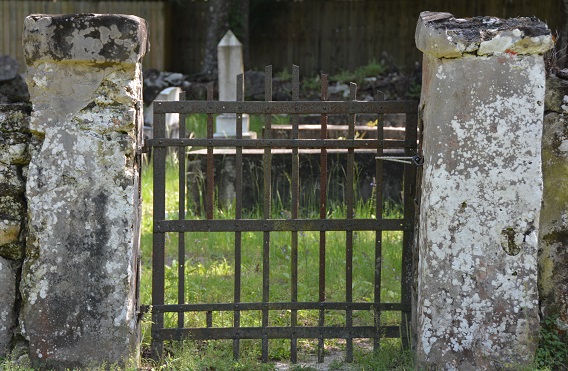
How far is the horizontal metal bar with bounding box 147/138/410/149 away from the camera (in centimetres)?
406

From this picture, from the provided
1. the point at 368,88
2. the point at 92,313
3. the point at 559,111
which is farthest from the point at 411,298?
the point at 368,88

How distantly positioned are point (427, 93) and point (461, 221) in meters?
0.68

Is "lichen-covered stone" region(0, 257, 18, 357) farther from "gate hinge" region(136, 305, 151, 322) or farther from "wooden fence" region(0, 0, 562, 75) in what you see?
"wooden fence" region(0, 0, 562, 75)

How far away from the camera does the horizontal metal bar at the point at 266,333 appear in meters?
4.19

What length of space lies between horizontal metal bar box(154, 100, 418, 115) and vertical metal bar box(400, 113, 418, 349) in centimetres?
12

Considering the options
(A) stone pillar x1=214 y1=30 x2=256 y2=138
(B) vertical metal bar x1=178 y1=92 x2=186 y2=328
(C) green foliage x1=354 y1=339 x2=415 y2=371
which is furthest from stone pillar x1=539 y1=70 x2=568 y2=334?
(A) stone pillar x1=214 y1=30 x2=256 y2=138

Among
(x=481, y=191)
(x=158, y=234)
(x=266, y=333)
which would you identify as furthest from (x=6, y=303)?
(x=481, y=191)

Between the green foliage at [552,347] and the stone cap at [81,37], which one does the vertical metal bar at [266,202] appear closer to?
the stone cap at [81,37]

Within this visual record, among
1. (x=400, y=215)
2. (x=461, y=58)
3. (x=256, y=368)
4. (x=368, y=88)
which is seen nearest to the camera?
(x=461, y=58)

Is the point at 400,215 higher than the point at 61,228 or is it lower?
lower

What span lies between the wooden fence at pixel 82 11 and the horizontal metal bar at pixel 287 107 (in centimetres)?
1367

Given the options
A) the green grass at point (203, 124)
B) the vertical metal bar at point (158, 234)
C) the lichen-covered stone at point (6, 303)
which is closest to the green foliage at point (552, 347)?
the vertical metal bar at point (158, 234)

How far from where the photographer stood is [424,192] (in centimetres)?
381

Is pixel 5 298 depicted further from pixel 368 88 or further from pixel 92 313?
pixel 368 88
